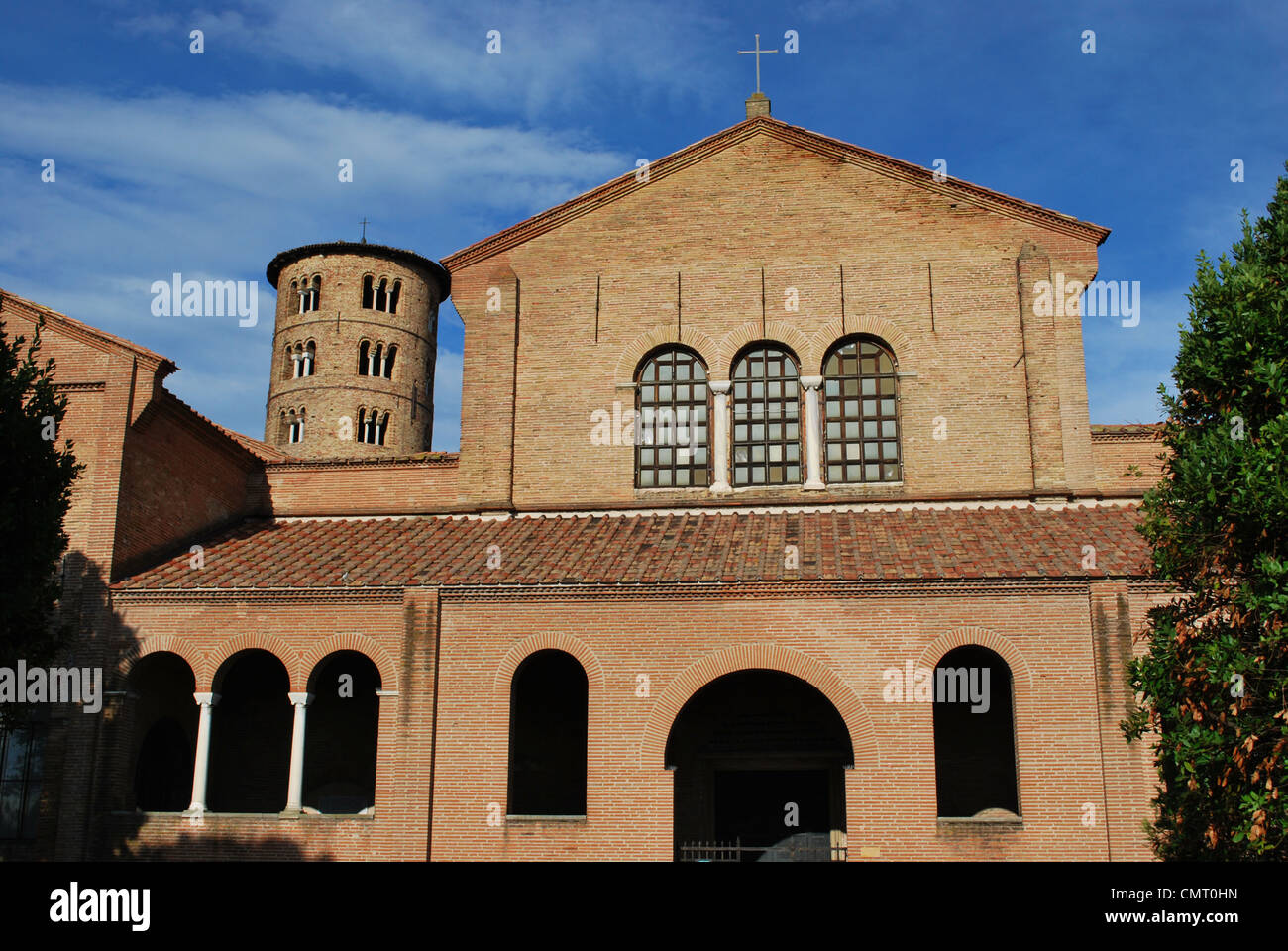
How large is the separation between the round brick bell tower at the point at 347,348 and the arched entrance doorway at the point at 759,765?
31695 mm

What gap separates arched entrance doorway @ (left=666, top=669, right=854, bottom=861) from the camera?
17.6 m

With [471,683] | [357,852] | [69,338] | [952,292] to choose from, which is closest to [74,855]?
[357,852]

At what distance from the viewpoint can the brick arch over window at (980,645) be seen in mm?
15781

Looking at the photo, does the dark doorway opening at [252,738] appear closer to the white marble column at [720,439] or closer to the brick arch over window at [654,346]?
the brick arch over window at [654,346]

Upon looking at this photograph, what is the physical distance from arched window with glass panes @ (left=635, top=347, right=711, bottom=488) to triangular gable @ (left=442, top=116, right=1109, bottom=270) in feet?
10.9

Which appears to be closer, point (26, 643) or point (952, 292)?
point (26, 643)

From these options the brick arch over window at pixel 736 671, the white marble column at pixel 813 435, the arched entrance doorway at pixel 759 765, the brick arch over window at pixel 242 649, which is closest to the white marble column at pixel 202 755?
the brick arch over window at pixel 242 649

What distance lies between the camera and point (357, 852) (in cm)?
1622

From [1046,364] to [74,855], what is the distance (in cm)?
1689

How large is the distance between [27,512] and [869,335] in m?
13.3

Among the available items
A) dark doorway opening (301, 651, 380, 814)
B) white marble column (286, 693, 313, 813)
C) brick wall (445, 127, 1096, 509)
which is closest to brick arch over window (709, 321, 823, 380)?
brick wall (445, 127, 1096, 509)
